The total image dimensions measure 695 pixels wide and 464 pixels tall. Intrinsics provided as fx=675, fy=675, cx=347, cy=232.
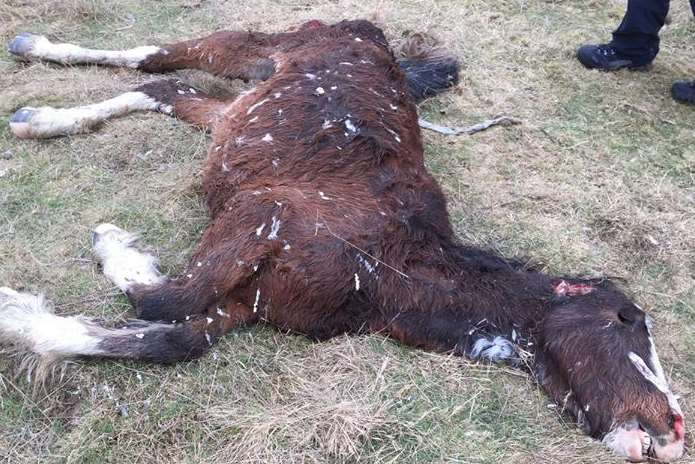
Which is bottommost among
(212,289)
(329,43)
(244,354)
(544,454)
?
(544,454)

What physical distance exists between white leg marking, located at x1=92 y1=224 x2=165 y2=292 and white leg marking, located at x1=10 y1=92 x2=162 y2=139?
101 cm

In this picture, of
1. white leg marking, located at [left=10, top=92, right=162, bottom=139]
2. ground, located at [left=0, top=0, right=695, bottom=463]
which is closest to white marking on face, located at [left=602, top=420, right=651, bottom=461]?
ground, located at [left=0, top=0, right=695, bottom=463]

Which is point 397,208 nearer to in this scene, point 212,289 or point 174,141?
point 212,289

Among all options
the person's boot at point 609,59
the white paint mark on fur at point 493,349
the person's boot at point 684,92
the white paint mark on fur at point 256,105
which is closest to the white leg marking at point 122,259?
the white paint mark on fur at point 256,105

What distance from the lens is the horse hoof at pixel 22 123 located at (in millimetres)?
4129

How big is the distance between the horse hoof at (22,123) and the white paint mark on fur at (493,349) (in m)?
3.00

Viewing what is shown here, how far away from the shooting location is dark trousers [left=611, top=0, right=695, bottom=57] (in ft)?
18.0

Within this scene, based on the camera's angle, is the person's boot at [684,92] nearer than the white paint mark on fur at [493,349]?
No

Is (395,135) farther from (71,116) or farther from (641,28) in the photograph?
(641,28)

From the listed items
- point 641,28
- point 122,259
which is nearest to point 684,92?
point 641,28

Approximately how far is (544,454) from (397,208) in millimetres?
1283

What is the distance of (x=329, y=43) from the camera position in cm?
419

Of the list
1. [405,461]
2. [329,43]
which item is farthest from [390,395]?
[329,43]

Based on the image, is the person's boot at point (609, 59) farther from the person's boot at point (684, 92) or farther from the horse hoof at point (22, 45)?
the horse hoof at point (22, 45)
